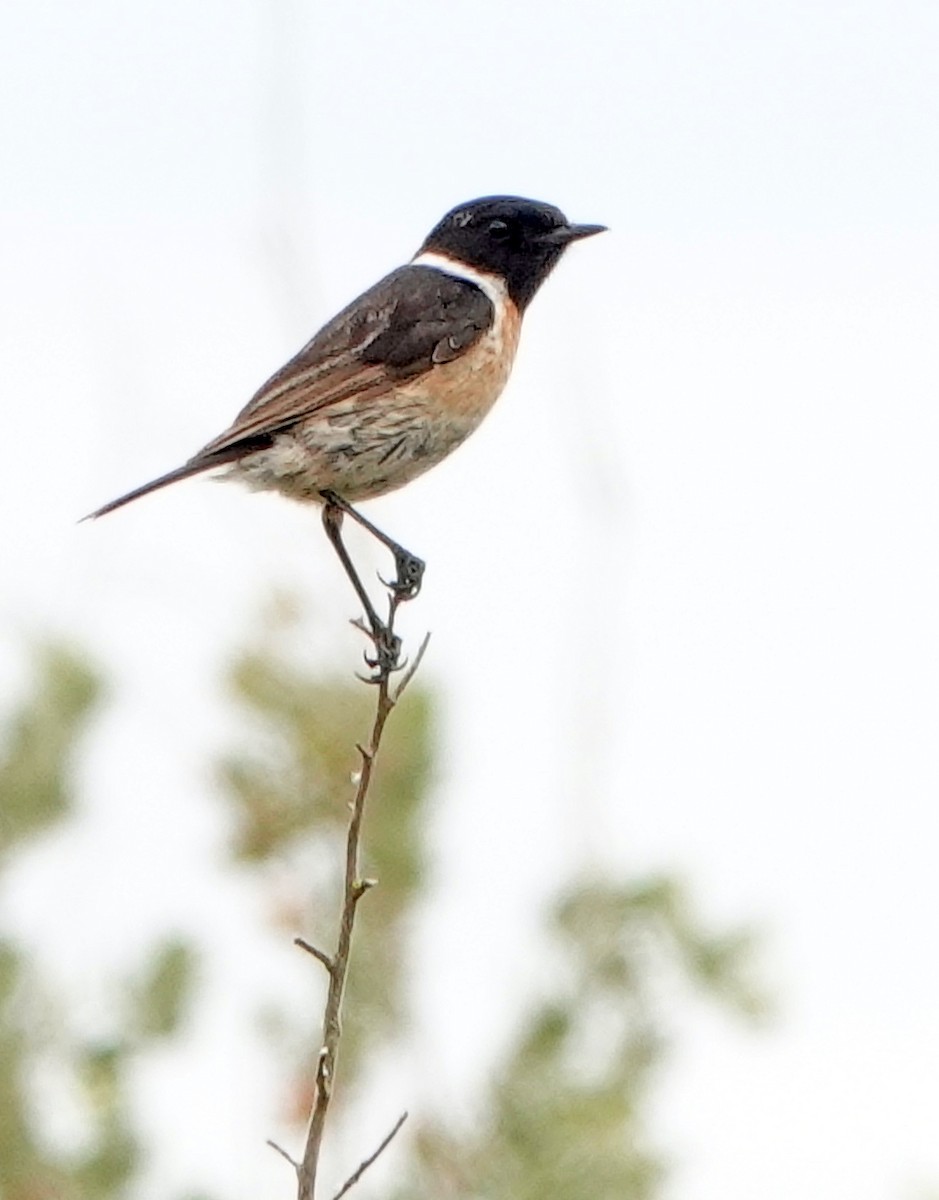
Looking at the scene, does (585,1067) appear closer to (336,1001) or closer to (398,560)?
(398,560)

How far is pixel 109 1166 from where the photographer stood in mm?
6031

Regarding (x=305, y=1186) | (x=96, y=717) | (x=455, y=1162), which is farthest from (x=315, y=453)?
(x=305, y=1186)

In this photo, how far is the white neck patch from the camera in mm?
6527

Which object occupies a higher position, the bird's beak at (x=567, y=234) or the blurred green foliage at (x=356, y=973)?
the bird's beak at (x=567, y=234)

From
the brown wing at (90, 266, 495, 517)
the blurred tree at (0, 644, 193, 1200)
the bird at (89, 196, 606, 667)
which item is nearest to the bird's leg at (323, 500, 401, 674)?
the bird at (89, 196, 606, 667)

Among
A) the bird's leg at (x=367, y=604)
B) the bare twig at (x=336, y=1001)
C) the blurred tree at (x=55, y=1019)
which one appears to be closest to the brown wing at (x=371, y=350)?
the bird's leg at (x=367, y=604)

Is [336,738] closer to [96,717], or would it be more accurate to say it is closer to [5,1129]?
[96,717]

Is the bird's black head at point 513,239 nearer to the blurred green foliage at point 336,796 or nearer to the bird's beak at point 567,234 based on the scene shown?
the bird's beak at point 567,234

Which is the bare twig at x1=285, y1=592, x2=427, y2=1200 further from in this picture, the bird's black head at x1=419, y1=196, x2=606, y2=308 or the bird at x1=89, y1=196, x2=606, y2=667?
the bird's black head at x1=419, y1=196, x2=606, y2=308

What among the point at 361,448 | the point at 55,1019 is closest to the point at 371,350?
the point at 361,448

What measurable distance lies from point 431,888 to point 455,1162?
2.78ft

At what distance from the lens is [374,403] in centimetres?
584

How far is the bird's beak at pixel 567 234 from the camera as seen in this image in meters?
6.71

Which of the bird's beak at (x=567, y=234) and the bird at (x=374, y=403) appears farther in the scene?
the bird's beak at (x=567, y=234)
